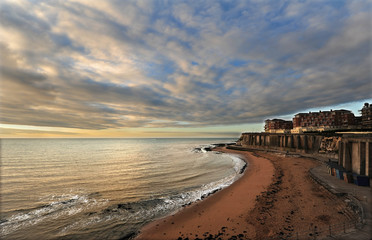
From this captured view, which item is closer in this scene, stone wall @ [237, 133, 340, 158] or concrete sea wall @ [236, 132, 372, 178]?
concrete sea wall @ [236, 132, 372, 178]

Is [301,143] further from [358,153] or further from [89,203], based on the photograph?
[89,203]

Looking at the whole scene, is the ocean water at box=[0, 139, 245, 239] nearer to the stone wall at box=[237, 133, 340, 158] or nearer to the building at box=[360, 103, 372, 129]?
the stone wall at box=[237, 133, 340, 158]

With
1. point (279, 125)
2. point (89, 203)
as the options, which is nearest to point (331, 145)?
point (89, 203)

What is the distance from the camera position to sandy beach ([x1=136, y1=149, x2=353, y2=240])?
10.9m

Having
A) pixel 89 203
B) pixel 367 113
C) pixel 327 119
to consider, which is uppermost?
pixel 367 113

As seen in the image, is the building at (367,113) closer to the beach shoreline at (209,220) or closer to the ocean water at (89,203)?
the ocean water at (89,203)

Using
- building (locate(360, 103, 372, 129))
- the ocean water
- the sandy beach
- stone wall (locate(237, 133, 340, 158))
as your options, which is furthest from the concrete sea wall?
building (locate(360, 103, 372, 129))

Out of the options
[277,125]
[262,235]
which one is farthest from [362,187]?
[277,125]

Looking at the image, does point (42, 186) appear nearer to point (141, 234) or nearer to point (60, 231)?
point (60, 231)

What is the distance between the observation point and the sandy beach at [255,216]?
1093cm

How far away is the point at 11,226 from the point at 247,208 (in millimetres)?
19650

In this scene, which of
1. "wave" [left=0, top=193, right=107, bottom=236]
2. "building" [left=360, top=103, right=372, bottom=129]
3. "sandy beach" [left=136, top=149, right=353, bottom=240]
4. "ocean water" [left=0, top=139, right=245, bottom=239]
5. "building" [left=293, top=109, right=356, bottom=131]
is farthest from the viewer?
"building" [left=293, top=109, right=356, bottom=131]

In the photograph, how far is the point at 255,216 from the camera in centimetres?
1288

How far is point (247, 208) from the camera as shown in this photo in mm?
14523
